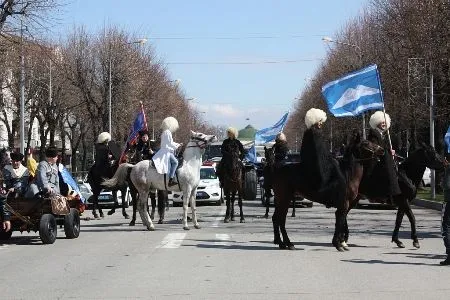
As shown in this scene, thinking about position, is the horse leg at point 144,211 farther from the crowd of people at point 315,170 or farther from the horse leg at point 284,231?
the horse leg at point 284,231

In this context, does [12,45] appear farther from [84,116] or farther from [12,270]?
[84,116]

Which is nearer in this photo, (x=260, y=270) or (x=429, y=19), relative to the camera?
(x=260, y=270)

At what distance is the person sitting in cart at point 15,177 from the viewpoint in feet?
54.7

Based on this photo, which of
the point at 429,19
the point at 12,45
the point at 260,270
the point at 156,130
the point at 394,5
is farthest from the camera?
the point at 156,130

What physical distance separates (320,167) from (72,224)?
564 cm

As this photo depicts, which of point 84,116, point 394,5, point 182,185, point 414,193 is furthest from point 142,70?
point 414,193

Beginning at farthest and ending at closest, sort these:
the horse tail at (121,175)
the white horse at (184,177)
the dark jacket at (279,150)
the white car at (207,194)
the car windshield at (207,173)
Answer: the car windshield at (207,173) → the white car at (207,194) → the dark jacket at (279,150) → the horse tail at (121,175) → the white horse at (184,177)

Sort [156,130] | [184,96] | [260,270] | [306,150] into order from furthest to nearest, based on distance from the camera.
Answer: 1. [184,96]
2. [156,130]
3. [306,150]
4. [260,270]

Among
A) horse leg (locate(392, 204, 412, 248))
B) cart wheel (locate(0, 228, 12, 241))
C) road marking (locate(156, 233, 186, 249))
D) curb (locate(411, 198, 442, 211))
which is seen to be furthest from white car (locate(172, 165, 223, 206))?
horse leg (locate(392, 204, 412, 248))

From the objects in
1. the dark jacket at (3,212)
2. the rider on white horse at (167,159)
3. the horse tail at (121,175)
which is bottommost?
the dark jacket at (3,212)

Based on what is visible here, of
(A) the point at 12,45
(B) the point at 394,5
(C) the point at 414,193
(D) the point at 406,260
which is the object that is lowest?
(D) the point at 406,260

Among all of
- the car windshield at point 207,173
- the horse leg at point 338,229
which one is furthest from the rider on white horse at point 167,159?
the car windshield at point 207,173

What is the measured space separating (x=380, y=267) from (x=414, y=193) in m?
3.22

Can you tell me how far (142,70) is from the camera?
62.4 metres
